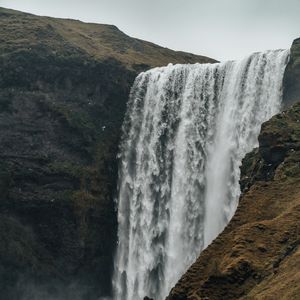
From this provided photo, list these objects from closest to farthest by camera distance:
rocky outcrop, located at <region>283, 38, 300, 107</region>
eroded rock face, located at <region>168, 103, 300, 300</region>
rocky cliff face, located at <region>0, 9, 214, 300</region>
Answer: eroded rock face, located at <region>168, 103, 300, 300</region>, rocky outcrop, located at <region>283, 38, 300, 107</region>, rocky cliff face, located at <region>0, 9, 214, 300</region>

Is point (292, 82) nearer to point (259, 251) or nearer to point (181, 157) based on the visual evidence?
point (181, 157)

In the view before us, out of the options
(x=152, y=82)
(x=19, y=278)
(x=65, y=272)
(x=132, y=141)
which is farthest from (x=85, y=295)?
(x=152, y=82)

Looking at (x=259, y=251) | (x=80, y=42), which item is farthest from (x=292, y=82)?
(x=80, y=42)

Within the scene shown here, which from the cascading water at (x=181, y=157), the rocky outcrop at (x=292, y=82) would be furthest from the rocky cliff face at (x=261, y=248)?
the cascading water at (x=181, y=157)

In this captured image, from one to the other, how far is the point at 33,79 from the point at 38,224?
17.6 metres

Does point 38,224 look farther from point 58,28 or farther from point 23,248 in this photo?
point 58,28

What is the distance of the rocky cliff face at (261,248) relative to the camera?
22688 millimetres

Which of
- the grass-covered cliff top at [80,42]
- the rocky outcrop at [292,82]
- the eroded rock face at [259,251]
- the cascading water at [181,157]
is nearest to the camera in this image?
the eroded rock face at [259,251]

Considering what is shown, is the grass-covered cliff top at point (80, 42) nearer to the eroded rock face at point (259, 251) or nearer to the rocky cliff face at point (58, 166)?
the rocky cliff face at point (58, 166)

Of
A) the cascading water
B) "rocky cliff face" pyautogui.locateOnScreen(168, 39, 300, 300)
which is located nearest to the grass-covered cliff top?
the cascading water

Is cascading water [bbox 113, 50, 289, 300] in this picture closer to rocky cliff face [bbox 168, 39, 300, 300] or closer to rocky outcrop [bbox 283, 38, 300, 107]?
rocky outcrop [bbox 283, 38, 300, 107]

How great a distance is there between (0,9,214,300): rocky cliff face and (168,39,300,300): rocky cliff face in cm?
2945

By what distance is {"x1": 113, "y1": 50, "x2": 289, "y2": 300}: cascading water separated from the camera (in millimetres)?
51781

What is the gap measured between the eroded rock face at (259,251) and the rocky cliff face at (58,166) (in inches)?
1195
